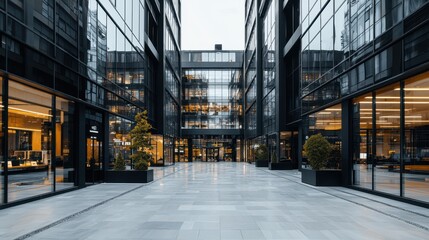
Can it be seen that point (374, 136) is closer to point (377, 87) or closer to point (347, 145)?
point (377, 87)

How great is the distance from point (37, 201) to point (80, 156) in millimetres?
5235

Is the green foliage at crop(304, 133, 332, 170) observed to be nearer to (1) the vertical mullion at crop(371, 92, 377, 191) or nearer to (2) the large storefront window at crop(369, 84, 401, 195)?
(1) the vertical mullion at crop(371, 92, 377, 191)

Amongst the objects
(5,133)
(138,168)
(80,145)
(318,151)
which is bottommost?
(138,168)

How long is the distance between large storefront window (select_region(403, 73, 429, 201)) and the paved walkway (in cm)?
172

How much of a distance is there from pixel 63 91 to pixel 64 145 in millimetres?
2902

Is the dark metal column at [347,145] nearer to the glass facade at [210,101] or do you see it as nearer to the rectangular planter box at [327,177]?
the rectangular planter box at [327,177]

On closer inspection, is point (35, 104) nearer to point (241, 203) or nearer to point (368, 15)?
point (241, 203)

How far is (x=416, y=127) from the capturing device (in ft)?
48.8

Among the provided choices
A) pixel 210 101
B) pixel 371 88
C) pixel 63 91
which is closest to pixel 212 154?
pixel 210 101

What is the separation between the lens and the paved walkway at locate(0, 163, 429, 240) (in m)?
8.76

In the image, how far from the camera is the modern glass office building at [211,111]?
69188 mm

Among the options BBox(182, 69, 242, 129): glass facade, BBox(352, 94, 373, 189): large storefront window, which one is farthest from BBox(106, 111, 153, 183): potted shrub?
BBox(182, 69, 242, 129): glass facade

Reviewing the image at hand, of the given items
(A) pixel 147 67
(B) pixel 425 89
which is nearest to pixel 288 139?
(A) pixel 147 67

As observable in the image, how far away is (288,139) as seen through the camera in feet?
128
